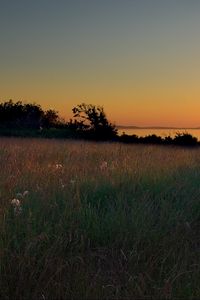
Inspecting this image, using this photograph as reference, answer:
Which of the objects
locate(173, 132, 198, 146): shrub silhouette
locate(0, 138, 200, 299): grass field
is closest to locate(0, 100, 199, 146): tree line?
locate(173, 132, 198, 146): shrub silhouette

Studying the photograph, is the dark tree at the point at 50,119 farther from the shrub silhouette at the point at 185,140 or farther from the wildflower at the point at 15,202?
the wildflower at the point at 15,202

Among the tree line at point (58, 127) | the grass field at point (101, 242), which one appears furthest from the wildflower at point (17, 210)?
the tree line at point (58, 127)

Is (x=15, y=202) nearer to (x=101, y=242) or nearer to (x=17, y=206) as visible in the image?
(x=17, y=206)

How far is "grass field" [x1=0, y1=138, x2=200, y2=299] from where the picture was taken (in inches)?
167

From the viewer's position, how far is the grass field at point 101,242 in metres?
4.25

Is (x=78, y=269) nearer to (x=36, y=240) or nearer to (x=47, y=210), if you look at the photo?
(x=36, y=240)

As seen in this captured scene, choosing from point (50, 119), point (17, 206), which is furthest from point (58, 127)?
point (17, 206)

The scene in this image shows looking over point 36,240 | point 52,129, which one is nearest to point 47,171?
point 36,240

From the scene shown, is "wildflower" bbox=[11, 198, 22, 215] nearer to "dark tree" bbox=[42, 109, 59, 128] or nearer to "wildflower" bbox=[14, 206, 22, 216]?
"wildflower" bbox=[14, 206, 22, 216]

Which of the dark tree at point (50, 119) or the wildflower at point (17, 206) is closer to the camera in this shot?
the wildflower at point (17, 206)

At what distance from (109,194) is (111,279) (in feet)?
8.14

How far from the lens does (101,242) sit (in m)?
5.29

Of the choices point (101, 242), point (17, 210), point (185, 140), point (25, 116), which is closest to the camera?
point (101, 242)

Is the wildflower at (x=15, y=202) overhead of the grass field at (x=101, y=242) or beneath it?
overhead
